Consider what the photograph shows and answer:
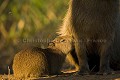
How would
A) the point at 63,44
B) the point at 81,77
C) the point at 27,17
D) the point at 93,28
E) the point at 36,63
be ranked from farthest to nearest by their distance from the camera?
the point at 27,17
the point at 63,44
the point at 93,28
the point at 36,63
the point at 81,77

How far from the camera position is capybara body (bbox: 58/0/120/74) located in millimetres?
9367

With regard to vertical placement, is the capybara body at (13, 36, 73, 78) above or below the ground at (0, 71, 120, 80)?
above

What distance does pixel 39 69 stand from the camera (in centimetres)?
917

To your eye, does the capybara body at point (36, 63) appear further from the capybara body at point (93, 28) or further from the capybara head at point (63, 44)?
the capybara body at point (93, 28)

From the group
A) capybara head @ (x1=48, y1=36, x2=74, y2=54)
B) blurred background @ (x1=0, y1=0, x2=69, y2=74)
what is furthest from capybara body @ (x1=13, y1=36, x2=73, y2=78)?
blurred background @ (x1=0, y1=0, x2=69, y2=74)

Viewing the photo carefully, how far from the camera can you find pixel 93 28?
9.41 meters

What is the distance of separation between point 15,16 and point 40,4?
84cm

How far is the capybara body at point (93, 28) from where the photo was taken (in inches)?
369

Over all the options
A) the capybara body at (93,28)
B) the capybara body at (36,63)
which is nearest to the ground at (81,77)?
the capybara body at (36,63)

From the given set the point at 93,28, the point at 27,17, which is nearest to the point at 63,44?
the point at 93,28

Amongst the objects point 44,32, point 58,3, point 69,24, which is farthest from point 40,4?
point 69,24

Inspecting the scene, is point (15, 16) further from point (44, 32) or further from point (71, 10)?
point (71, 10)

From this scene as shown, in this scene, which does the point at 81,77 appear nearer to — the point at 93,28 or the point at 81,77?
the point at 81,77

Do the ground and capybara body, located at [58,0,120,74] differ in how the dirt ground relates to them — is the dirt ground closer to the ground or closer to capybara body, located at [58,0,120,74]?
the ground
